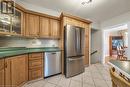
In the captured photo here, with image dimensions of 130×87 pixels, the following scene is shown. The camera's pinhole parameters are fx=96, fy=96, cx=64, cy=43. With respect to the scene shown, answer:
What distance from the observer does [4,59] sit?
5.97 feet

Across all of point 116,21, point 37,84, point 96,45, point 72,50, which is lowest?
point 37,84

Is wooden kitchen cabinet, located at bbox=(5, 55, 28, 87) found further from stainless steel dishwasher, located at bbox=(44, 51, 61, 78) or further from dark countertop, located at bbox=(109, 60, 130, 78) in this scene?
dark countertop, located at bbox=(109, 60, 130, 78)

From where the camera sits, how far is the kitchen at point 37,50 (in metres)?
2.22

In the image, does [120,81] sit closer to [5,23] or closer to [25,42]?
[5,23]

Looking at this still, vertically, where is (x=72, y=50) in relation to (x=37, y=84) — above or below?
above

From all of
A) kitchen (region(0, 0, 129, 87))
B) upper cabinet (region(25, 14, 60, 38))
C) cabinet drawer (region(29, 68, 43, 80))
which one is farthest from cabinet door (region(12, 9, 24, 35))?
cabinet drawer (region(29, 68, 43, 80))

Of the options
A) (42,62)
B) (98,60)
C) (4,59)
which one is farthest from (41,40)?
(98,60)

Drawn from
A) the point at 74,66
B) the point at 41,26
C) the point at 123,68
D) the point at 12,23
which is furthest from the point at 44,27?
the point at 123,68

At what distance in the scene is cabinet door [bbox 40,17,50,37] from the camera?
3.38 metres

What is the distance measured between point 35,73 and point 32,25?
1.54m

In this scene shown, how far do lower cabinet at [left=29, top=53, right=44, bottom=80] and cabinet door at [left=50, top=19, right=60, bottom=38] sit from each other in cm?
110

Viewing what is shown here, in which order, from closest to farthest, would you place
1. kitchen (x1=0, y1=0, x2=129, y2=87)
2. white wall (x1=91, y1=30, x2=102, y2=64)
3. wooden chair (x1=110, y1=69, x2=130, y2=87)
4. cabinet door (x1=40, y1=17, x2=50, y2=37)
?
wooden chair (x1=110, y1=69, x2=130, y2=87), kitchen (x1=0, y1=0, x2=129, y2=87), cabinet door (x1=40, y1=17, x2=50, y2=37), white wall (x1=91, y1=30, x2=102, y2=64)

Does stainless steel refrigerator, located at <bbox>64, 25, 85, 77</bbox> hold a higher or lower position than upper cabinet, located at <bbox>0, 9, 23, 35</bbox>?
lower

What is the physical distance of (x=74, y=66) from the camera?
10.9 feet
